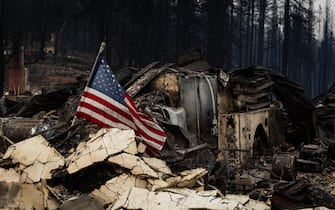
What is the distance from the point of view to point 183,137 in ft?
28.5

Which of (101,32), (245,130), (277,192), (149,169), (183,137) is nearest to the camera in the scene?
(149,169)

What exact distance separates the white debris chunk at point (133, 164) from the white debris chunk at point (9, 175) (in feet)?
4.37

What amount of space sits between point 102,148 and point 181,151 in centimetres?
173

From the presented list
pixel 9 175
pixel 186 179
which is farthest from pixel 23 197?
pixel 186 179

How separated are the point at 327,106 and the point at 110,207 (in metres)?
12.5

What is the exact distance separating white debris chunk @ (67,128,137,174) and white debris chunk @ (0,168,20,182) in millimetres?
732

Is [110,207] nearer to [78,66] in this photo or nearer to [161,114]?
[161,114]

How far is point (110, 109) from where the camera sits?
6.93 meters

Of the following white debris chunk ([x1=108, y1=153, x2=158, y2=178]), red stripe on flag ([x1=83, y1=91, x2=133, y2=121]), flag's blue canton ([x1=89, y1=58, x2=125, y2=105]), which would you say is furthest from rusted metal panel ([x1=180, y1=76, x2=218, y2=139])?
white debris chunk ([x1=108, y1=153, x2=158, y2=178])

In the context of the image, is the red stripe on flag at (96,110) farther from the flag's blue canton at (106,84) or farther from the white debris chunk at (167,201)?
the white debris chunk at (167,201)

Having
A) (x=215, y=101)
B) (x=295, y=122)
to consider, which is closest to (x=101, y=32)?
(x=295, y=122)

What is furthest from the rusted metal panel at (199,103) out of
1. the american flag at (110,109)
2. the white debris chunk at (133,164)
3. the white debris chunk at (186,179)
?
the white debris chunk at (133,164)

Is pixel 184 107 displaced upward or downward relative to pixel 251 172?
upward

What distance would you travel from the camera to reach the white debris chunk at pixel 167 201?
5.30m
